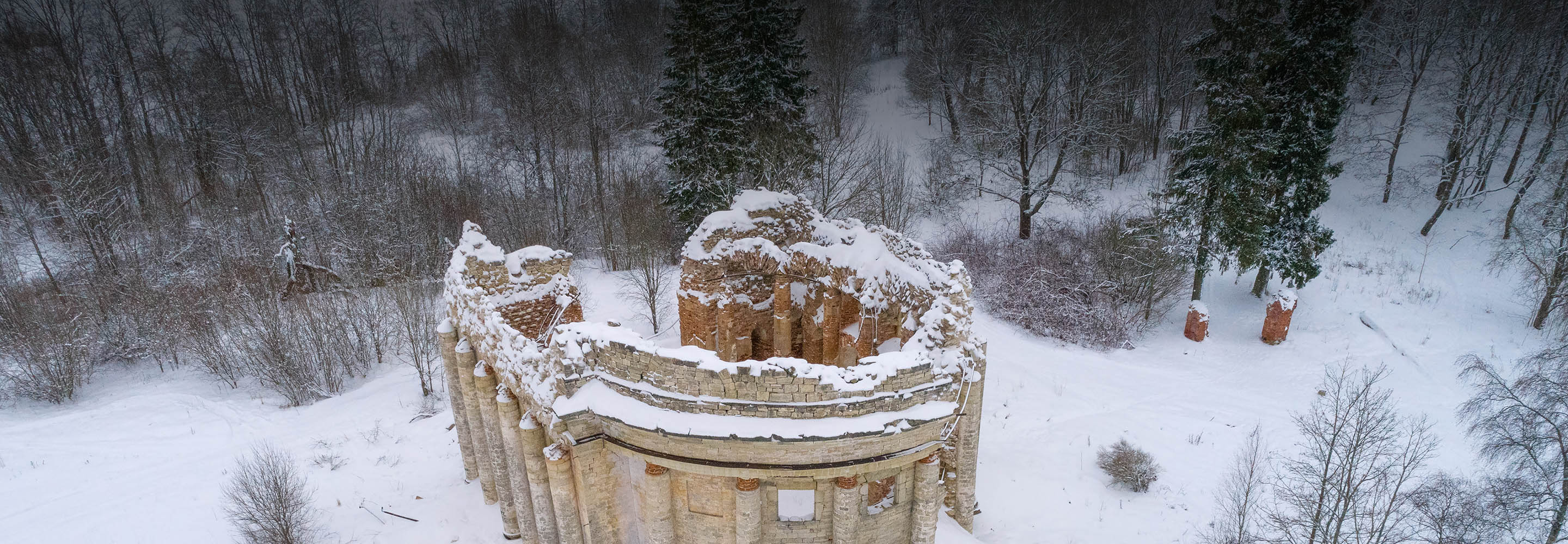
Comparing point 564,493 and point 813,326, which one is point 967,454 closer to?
point 813,326

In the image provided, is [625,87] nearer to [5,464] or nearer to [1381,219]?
[5,464]

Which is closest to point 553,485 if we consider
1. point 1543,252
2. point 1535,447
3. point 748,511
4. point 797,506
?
point 748,511

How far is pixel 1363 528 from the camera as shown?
1395 cm

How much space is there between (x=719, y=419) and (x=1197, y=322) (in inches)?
810

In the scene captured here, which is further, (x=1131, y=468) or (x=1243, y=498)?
(x=1131, y=468)

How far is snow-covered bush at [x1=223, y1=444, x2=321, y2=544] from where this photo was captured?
1408 centimetres

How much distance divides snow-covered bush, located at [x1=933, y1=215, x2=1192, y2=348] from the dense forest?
0.44ft

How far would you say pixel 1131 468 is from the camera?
1686 cm

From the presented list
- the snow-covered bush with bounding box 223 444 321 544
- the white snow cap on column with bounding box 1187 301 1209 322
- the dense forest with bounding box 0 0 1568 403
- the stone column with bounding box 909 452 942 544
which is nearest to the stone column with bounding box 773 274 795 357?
the stone column with bounding box 909 452 942 544

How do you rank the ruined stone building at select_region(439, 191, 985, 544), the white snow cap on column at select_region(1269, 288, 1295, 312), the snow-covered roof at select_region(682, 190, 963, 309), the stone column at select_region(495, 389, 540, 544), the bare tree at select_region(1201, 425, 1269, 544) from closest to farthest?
the ruined stone building at select_region(439, 191, 985, 544)
the stone column at select_region(495, 389, 540, 544)
the bare tree at select_region(1201, 425, 1269, 544)
the snow-covered roof at select_region(682, 190, 963, 309)
the white snow cap on column at select_region(1269, 288, 1295, 312)

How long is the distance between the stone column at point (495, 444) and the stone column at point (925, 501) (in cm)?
819

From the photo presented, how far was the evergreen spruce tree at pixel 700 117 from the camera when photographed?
87.0 feet

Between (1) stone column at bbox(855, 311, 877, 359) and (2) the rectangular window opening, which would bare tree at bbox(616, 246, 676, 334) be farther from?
(2) the rectangular window opening

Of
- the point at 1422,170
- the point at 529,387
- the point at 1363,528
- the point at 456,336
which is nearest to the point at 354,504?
the point at 456,336
